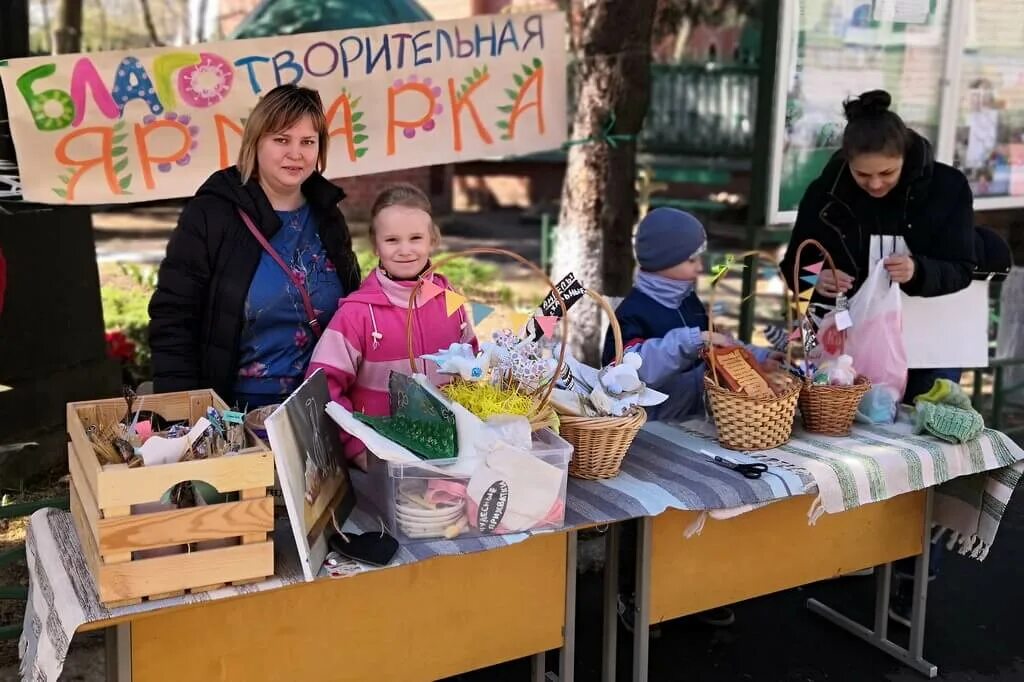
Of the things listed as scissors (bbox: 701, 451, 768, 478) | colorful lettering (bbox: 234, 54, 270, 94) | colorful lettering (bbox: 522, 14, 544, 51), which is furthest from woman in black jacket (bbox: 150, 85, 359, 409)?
colorful lettering (bbox: 522, 14, 544, 51)

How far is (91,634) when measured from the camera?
142 inches

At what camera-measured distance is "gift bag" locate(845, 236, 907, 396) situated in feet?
11.2

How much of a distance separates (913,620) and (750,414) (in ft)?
3.97

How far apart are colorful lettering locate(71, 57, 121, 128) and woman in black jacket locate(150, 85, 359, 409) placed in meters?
1.36

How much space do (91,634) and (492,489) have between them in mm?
1968

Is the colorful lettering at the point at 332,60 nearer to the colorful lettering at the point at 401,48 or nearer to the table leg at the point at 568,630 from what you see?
the colorful lettering at the point at 401,48

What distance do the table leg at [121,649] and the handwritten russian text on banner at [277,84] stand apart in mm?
2156

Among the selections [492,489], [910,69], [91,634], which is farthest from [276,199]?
[910,69]

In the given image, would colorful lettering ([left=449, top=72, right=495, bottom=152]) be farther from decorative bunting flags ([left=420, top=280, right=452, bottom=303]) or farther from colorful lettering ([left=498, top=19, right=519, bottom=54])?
decorative bunting flags ([left=420, top=280, right=452, bottom=303])

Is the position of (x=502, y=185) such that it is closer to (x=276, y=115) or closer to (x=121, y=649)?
(x=276, y=115)

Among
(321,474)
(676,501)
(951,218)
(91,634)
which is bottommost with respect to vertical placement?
(91,634)

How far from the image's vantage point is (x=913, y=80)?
209 inches

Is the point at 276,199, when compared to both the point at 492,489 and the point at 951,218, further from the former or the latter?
the point at 951,218

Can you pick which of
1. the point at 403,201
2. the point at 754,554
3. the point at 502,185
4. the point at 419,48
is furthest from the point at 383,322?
the point at 502,185
